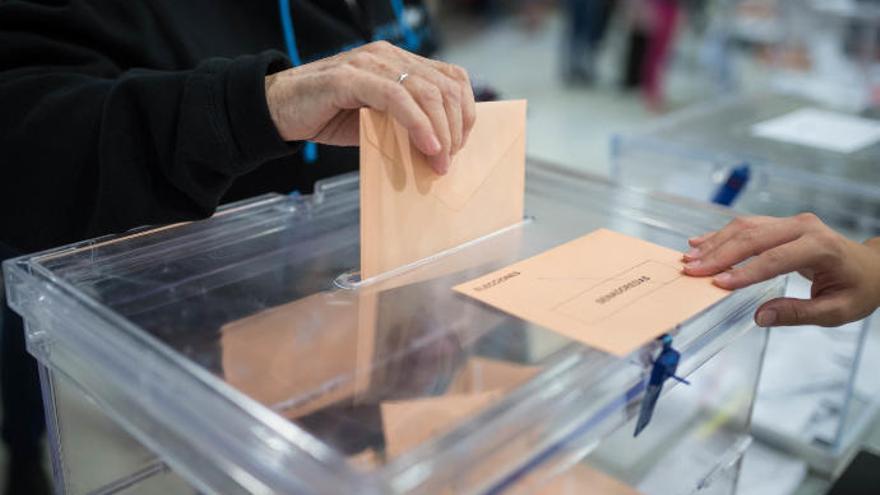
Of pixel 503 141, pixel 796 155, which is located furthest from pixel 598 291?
pixel 796 155

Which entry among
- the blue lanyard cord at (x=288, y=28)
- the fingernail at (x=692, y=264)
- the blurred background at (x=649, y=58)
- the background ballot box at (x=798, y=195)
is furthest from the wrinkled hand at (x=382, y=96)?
the blurred background at (x=649, y=58)

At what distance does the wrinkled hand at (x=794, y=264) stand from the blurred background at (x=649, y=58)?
120 cm

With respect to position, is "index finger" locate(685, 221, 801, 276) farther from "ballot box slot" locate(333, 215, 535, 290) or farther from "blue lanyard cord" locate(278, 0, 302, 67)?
"blue lanyard cord" locate(278, 0, 302, 67)

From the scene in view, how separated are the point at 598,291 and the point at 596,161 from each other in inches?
96.5

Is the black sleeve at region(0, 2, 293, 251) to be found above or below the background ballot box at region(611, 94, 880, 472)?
above

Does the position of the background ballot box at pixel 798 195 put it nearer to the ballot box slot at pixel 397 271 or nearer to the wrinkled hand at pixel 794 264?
the wrinkled hand at pixel 794 264

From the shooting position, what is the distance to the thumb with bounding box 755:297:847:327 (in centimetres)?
67

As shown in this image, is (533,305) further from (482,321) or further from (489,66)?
(489,66)

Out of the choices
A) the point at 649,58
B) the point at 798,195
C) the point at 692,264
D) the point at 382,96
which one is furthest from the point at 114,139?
the point at 649,58

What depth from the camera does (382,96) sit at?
24.3 inches

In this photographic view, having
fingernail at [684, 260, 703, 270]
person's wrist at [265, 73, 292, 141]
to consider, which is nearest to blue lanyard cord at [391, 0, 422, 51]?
person's wrist at [265, 73, 292, 141]

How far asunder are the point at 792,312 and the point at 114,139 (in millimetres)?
619

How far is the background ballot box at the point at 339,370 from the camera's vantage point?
465 millimetres

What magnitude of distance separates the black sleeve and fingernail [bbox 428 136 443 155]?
137 mm
